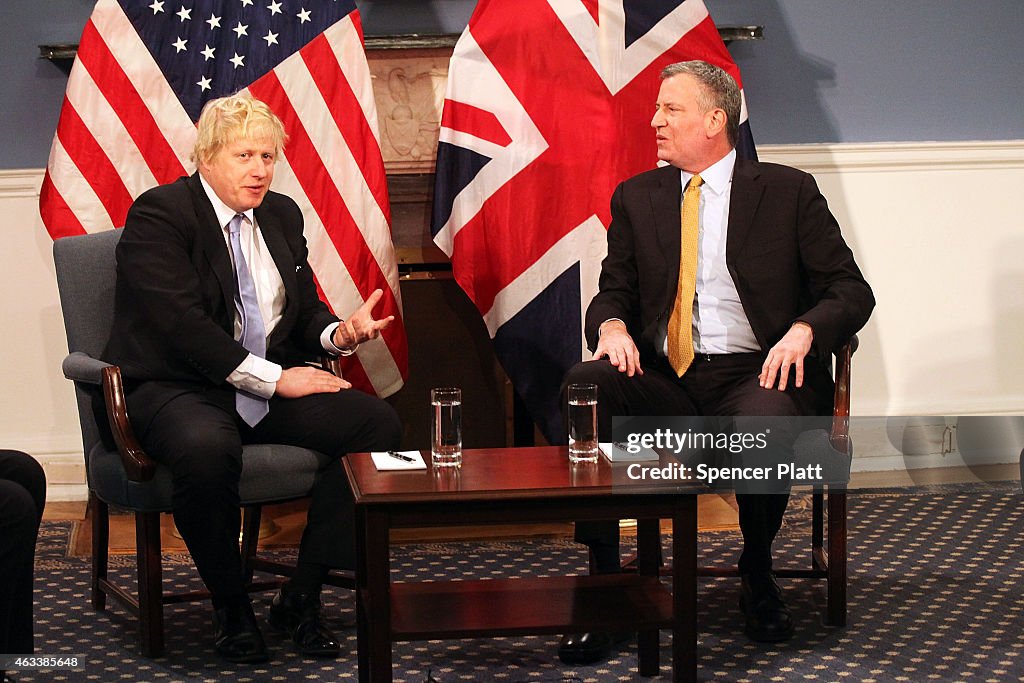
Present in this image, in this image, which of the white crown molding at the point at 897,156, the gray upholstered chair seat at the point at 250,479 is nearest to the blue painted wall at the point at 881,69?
the white crown molding at the point at 897,156

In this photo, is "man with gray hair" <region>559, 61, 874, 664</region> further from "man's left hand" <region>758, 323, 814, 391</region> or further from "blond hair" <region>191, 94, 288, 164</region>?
"blond hair" <region>191, 94, 288, 164</region>

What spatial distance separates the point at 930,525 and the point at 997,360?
105 cm

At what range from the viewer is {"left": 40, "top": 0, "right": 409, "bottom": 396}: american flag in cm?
375

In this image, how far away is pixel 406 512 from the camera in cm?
221

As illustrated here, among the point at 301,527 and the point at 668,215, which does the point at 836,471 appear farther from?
the point at 301,527

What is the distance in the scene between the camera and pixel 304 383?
3.01m

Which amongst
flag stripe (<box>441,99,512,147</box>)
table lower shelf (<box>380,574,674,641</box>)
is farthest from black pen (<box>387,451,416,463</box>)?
flag stripe (<box>441,99,512,147</box>)

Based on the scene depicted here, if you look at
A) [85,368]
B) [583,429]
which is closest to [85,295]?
[85,368]

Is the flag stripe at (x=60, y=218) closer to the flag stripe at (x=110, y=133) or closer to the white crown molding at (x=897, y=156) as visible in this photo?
the flag stripe at (x=110, y=133)

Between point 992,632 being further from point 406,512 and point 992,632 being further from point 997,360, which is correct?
point 997,360

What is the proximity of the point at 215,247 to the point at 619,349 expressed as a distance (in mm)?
1010

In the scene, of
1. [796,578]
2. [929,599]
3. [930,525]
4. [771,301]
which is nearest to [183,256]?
[771,301]

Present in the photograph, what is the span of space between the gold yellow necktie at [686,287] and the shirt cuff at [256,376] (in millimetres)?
983

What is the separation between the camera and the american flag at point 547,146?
3771 millimetres
